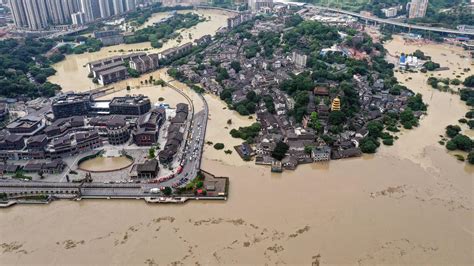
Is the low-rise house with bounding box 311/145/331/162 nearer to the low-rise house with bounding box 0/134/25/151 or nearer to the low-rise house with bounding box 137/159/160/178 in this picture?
the low-rise house with bounding box 137/159/160/178

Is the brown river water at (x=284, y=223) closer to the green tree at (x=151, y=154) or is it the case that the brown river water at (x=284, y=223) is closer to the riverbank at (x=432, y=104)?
the riverbank at (x=432, y=104)

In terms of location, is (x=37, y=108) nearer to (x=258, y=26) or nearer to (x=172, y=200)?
(x=172, y=200)

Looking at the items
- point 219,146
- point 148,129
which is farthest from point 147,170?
point 219,146

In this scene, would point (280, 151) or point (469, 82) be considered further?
point (469, 82)

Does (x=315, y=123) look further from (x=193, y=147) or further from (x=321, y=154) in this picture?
(x=193, y=147)

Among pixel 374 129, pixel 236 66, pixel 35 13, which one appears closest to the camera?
pixel 374 129

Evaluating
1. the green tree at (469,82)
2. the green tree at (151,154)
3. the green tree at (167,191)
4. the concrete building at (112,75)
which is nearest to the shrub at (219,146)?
the green tree at (151,154)

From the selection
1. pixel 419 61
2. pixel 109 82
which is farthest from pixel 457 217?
pixel 109 82
